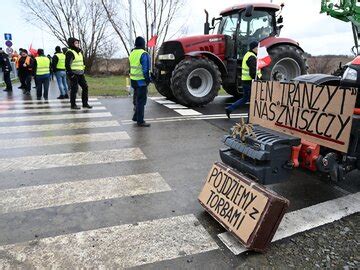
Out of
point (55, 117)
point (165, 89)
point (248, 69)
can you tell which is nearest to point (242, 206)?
point (248, 69)

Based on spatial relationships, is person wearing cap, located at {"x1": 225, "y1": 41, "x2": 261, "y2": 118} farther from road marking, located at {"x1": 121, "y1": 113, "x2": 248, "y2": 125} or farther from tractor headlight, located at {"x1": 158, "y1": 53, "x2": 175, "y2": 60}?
tractor headlight, located at {"x1": 158, "y1": 53, "x2": 175, "y2": 60}

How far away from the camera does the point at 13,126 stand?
7977mm

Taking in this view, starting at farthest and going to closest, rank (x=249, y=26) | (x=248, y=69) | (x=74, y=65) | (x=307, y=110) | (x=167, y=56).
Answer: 1. (x=167, y=56)
2. (x=249, y=26)
3. (x=74, y=65)
4. (x=248, y=69)
5. (x=307, y=110)

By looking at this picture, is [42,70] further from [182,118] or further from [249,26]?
[249,26]

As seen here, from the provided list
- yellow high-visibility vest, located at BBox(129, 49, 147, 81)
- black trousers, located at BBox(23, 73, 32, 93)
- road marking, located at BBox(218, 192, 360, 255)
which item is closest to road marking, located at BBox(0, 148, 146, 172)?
yellow high-visibility vest, located at BBox(129, 49, 147, 81)

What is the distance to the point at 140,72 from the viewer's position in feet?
25.5

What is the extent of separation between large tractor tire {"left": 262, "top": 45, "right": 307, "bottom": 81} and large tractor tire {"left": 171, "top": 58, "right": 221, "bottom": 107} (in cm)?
146

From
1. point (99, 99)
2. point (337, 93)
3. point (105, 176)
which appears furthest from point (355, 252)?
point (99, 99)

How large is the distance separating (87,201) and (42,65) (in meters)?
9.84

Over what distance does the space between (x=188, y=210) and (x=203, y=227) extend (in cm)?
40

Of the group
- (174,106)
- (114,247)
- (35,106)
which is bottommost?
(114,247)

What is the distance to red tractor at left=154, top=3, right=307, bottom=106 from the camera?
32.5 feet

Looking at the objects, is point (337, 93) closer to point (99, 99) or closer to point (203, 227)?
point (203, 227)

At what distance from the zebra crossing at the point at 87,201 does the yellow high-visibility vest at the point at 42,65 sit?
5.18 metres
